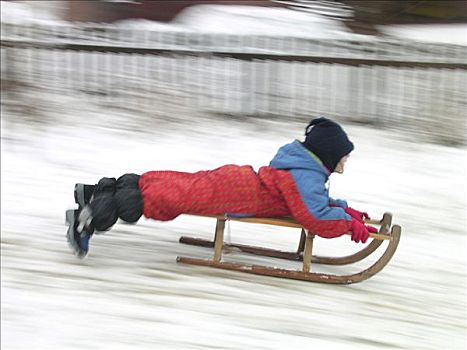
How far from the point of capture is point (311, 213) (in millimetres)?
3918

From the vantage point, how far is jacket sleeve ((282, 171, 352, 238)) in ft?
12.8

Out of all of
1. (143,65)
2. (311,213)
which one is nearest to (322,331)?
(311,213)

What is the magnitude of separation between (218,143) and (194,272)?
3.28m

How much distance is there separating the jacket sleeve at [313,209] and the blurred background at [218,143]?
13.9 inches

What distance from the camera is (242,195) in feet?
13.3

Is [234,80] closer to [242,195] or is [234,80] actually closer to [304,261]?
[242,195]

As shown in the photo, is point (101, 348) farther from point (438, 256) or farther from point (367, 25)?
point (367, 25)

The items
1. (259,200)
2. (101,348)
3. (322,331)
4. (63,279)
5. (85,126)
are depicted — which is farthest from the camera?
(85,126)

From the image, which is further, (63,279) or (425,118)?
(425,118)

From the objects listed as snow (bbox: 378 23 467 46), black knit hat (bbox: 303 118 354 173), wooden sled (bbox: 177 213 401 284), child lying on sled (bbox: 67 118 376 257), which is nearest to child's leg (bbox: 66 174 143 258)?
child lying on sled (bbox: 67 118 376 257)

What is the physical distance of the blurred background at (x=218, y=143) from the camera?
349 centimetres

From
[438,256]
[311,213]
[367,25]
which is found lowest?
[438,256]

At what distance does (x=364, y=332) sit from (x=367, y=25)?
6.93m

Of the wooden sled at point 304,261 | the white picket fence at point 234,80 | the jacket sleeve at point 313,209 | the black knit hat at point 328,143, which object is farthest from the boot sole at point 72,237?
the white picket fence at point 234,80
